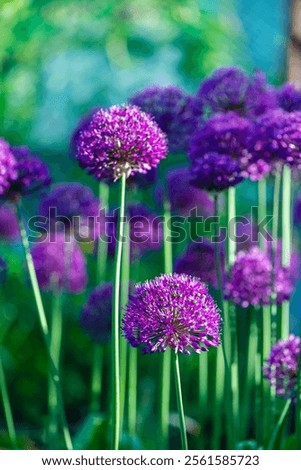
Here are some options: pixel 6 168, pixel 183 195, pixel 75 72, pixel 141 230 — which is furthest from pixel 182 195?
pixel 75 72

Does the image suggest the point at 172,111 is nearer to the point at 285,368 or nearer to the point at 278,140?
the point at 278,140

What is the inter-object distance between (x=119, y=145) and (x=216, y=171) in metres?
0.16

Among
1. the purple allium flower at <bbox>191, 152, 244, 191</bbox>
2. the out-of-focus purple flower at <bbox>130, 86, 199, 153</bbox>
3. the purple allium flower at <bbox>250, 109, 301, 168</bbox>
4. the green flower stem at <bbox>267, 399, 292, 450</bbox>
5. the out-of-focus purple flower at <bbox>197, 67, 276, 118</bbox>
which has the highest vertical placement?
the out-of-focus purple flower at <bbox>197, 67, 276, 118</bbox>

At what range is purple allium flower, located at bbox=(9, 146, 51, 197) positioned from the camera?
947mm

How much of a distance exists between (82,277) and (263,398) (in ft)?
1.46

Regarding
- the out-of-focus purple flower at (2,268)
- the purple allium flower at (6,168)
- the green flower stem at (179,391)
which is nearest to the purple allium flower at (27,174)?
the purple allium flower at (6,168)

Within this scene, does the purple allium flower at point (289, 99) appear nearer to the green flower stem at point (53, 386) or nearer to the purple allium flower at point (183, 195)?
the purple allium flower at point (183, 195)

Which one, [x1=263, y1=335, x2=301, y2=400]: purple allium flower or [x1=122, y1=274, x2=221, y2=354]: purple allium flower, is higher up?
[x1=122, y1=274, x2=221, y2=354]: purple allium flower

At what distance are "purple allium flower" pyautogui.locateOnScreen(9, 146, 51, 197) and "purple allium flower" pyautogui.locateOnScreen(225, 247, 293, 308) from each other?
288mm

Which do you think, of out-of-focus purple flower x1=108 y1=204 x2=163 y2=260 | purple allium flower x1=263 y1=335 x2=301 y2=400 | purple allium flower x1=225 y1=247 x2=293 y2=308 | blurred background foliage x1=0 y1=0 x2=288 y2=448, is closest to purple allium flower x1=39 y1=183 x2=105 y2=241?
out-of-focus purple flower x1=108 y1=204 x2=163 y2=260

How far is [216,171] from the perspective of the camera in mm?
894

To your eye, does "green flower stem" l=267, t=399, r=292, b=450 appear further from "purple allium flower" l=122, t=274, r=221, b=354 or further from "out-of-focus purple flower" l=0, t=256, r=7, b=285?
"out-of-focus purple flower" l=0, t=256, r=7, b=285

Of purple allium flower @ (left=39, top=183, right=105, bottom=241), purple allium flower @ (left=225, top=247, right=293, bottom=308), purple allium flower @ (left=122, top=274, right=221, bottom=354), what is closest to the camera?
purple allium flower @ (left=122, top=274, right=221, bottom=354)

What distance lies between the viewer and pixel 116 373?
0.78m
